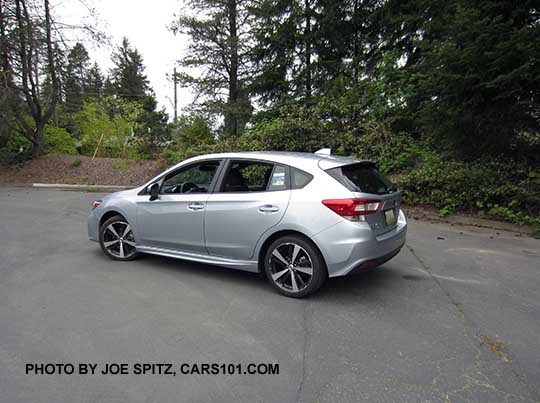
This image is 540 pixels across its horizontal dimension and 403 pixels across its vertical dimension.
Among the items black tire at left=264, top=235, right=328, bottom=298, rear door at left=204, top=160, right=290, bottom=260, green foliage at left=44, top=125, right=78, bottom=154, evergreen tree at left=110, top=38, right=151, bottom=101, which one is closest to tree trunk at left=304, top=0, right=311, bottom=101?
rear door at left=204, top=160, right=290, bottom=260

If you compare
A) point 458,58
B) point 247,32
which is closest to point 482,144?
point 458,58

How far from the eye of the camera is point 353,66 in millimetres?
16359

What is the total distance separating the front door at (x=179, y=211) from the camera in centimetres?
423

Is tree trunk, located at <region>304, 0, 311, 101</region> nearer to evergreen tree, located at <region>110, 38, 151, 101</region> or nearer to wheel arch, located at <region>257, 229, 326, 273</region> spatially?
wheel arch, located at <region>257, 229, 326, 273</region>

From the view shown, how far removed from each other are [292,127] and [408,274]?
8.51 meters

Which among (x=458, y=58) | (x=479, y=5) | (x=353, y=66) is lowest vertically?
(x=458, y=58)

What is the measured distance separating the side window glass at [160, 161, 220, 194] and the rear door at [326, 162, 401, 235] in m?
1.62

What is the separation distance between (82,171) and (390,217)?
15743 millimetres

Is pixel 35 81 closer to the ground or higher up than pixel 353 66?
closer to the ground

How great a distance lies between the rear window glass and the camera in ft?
11.7

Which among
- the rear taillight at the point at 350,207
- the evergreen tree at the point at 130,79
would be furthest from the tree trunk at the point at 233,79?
the evergreen tree at the point at 130,79

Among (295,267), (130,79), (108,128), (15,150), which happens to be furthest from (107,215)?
(130,79)

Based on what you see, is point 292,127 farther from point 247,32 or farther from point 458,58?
point 247,32

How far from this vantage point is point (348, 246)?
3363 mm
